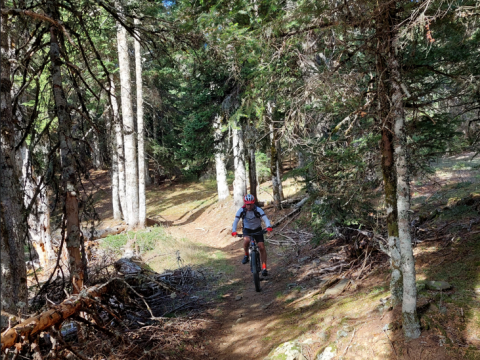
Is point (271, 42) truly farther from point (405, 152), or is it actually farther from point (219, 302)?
point (219, 302)

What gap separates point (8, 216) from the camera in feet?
12.7

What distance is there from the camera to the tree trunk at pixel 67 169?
484cm

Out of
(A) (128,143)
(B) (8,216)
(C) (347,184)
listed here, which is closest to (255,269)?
(C) (347,184)

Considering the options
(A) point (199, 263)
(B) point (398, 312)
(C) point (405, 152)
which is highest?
(C) point (405, 152)

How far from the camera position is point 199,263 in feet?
39.2

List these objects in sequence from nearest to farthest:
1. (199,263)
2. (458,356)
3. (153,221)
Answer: (458,356)
(199,263)
(153,221)

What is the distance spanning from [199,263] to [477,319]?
9.07 meters

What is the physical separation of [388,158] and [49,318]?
509 centimetres

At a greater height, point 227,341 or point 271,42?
point 271,42

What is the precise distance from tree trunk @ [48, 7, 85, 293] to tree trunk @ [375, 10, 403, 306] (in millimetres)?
4591

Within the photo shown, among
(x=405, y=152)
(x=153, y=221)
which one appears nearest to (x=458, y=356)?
(x=405, y=152)

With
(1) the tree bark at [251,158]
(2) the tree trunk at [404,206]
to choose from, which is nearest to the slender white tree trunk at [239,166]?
(1) the tree bark at [251,158]

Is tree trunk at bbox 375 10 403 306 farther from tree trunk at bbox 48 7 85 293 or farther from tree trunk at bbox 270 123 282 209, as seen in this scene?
tree trunk at bbox 270 123 282 209

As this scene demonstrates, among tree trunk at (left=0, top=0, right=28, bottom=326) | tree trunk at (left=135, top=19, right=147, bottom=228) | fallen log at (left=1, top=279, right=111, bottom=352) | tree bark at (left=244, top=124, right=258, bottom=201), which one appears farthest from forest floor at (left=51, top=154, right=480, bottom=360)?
tree trunk at (left=135, top=19, right=147, bottom=228)
